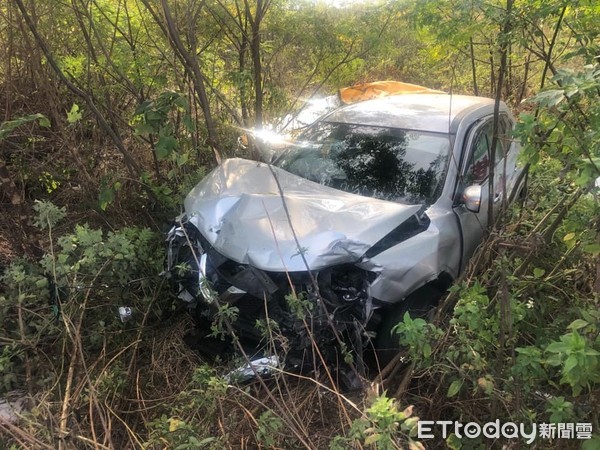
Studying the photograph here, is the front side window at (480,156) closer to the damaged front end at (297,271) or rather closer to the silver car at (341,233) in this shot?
the silver car at (341,233)

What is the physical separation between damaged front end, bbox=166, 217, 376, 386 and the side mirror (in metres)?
1.05

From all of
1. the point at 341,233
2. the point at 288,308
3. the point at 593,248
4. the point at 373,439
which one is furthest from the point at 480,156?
the point at 373,439

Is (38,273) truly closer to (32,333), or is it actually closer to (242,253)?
(32,333)

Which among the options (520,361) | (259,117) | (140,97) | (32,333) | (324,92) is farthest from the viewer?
(324,92)

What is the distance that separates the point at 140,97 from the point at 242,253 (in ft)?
7.90

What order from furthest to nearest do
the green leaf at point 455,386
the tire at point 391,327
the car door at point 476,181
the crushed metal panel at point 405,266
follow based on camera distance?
the car door at point 476,181
the tire at point 391,327
the crushed metal panel at point 405,266
the green leaf at point 455,386

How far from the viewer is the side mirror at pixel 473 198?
10.1 ft

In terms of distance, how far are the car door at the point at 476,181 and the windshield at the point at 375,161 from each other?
0.19m

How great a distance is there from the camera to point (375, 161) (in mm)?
3490

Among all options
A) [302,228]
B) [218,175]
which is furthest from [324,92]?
[302,228]

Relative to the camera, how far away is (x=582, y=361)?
4.91 feet
